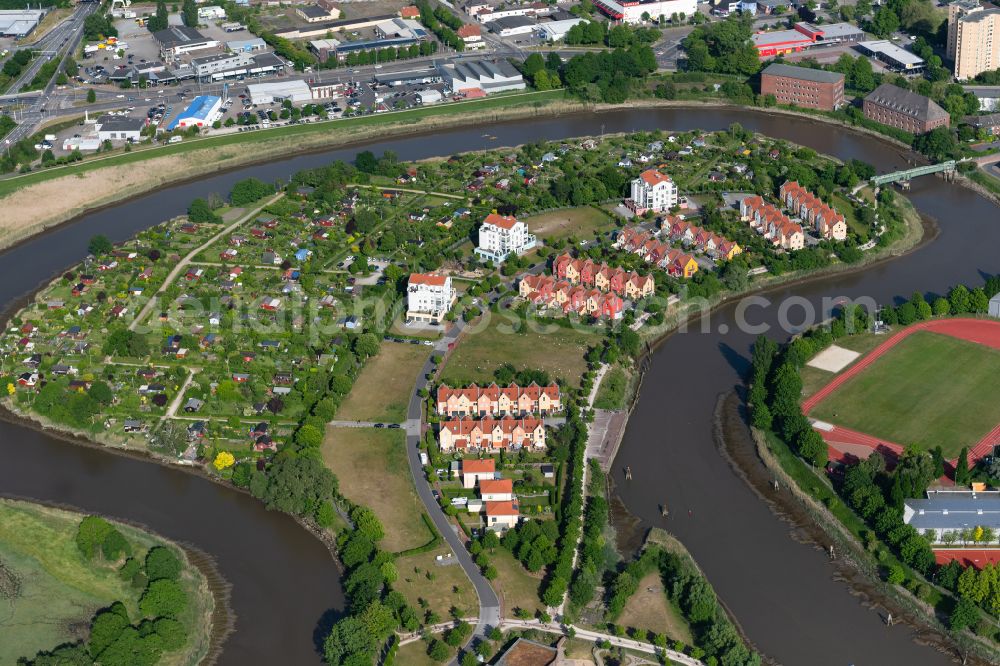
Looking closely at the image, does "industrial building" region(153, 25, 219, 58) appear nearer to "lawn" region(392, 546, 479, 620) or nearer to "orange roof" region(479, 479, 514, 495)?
"orange roof" region(479, 479, 514, 495)

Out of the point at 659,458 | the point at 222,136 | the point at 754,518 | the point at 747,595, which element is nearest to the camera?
the point at 747,595

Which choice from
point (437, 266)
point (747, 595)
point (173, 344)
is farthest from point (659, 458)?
point (173, 344)

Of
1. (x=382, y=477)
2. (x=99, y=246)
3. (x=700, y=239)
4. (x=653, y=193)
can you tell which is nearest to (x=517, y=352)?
(x=382, y=477)

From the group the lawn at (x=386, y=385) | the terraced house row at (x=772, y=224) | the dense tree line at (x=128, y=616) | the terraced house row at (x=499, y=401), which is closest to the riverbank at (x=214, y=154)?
the terraced house row at (x=772, y=224)

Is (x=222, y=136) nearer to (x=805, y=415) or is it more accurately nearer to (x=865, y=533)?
(x=805, y=415)

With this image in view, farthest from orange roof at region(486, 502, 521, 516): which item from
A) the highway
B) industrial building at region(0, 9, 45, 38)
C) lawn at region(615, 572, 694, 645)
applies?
industrial building at region(0, 9, 45, 38)
